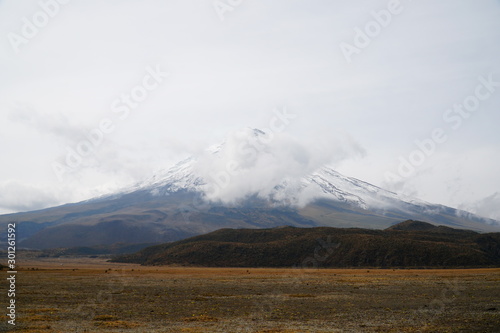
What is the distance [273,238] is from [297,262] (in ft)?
62.6

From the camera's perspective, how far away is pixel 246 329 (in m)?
18.8

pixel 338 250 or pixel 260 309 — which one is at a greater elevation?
pixel 260 309

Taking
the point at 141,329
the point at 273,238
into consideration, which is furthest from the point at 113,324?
the point at 273,238

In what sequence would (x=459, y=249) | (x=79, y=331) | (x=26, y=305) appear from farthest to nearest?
(x=459, y=249) < (x=26, y=305) < (x=79, y=331)

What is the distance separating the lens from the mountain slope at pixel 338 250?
76.2 meters

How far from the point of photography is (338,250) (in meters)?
84.4

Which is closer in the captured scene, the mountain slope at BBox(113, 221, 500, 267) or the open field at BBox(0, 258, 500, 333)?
the open field at BBox(0, 258, 500, 333)

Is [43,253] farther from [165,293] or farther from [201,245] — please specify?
[165,293]

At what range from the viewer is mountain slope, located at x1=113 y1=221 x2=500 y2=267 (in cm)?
7619

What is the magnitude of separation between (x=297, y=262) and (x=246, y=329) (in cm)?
6552

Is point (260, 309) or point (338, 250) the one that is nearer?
point (260, 309)

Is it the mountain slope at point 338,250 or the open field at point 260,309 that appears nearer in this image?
the open field at point 260,309

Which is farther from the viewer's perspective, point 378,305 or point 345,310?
point 378,305

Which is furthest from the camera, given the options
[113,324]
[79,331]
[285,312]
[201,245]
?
[201,245]
